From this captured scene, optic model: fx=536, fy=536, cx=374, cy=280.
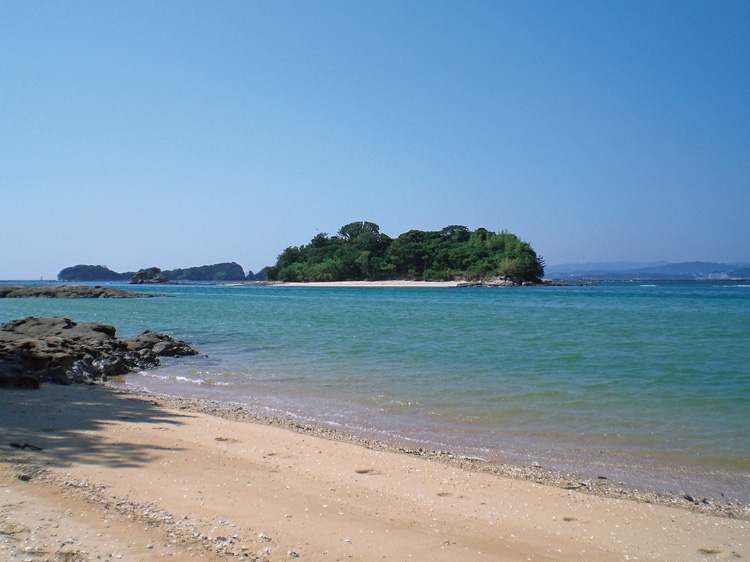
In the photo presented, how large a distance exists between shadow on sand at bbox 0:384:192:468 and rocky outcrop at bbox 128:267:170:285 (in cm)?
17139

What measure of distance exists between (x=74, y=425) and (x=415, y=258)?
120 metres

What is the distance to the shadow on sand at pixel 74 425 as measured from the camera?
6.32 metres

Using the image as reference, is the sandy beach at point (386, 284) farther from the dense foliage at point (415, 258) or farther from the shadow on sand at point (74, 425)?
the shadow on sand at point (74, 425)

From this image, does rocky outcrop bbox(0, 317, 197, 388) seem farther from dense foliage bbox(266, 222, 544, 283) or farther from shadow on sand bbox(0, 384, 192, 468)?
dense foliage bbox(266, 222, 544, 283)

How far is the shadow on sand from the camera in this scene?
20.7 feet

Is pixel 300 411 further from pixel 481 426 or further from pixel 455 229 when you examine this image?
pixel 455 229

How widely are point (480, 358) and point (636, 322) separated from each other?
17241mm

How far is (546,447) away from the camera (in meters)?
8.52

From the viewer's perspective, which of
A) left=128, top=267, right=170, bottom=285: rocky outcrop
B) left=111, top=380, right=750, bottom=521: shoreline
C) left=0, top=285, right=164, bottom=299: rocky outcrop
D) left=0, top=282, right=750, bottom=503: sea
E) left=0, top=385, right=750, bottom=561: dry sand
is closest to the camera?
left=0, top=385, right=750, bottom=561: dry sand

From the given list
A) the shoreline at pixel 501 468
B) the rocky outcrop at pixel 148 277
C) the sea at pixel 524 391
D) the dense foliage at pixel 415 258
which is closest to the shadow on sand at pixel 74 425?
the shoreline at pixel 501 468

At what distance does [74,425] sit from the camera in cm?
792

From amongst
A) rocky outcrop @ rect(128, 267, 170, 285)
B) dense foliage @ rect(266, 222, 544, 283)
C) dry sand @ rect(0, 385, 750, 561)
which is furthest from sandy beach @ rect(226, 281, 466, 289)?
dry sand @ rect(0, 385, 750, 561)

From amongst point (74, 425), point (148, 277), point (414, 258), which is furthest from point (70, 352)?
point (148, 277)

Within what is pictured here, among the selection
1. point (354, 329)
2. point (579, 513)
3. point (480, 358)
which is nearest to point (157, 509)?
point (579, 513)
